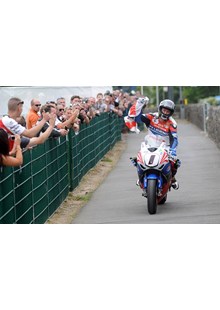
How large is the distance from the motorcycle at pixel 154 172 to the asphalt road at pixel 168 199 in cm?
32

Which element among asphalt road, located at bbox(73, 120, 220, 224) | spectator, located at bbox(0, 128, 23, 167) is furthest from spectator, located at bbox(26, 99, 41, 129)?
spectator, located at bbox(0, 128, 23, 167)

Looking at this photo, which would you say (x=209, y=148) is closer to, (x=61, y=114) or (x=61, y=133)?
(x=61, y=114)

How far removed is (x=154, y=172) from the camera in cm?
1565

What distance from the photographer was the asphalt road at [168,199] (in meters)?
15.6

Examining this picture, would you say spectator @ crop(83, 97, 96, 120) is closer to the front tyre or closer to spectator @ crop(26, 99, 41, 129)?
spectator @ crop(26, 99, 41, 129)

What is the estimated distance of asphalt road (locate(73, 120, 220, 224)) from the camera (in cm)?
1562

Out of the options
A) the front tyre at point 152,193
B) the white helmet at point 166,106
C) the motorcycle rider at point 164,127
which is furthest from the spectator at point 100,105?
the front tyre at point 152,193

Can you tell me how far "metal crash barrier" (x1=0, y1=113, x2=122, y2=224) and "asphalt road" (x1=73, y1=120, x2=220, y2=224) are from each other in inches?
23.2

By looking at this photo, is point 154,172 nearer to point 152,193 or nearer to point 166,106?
point 152,193

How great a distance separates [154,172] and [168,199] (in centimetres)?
265

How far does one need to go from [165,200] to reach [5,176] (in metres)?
5.96

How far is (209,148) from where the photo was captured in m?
32.0

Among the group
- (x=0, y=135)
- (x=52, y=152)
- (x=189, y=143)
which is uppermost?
(x=0, y=135)

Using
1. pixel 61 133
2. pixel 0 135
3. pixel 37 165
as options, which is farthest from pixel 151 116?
pixel 0 135
